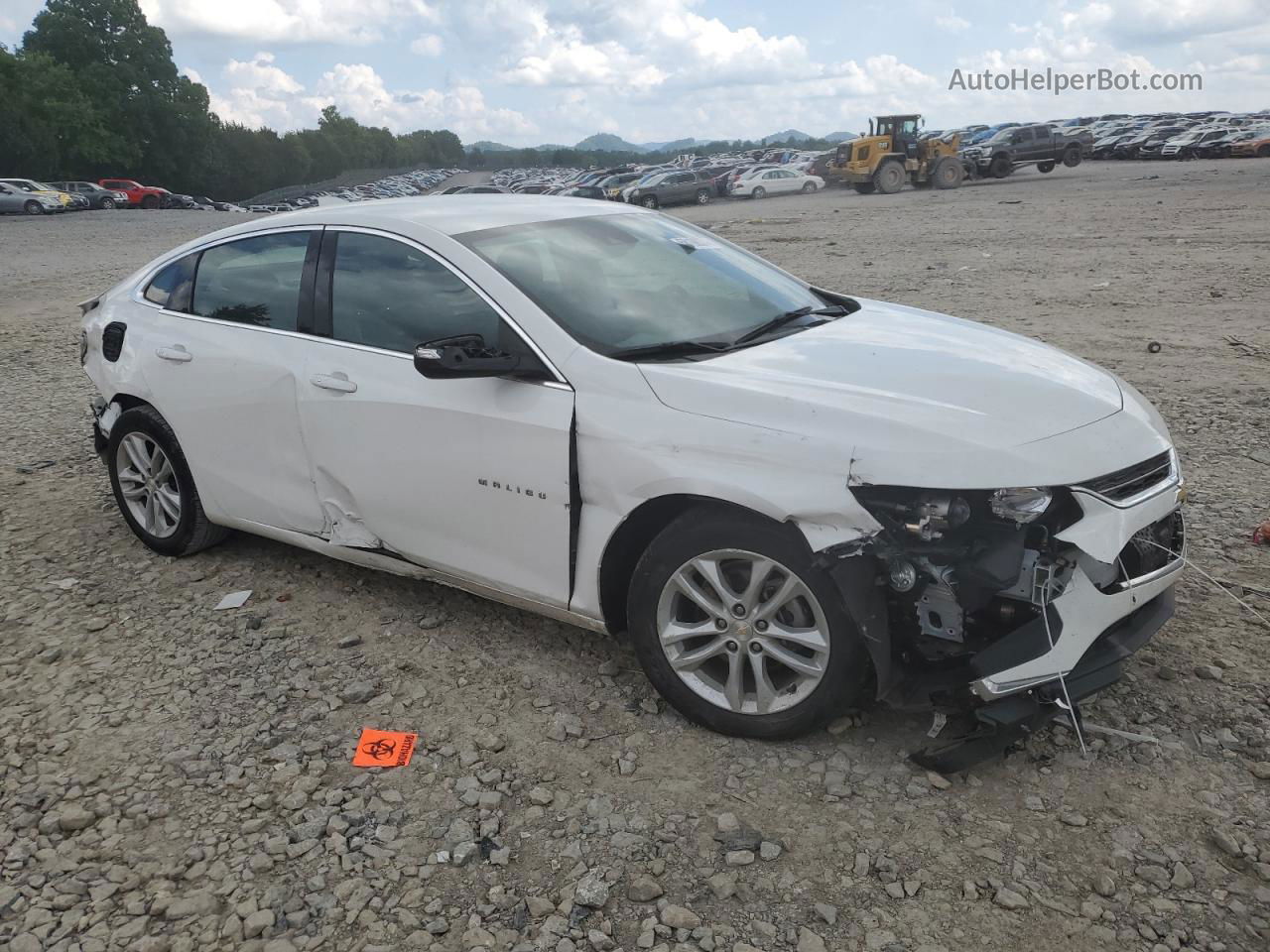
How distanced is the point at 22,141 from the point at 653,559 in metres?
72.5

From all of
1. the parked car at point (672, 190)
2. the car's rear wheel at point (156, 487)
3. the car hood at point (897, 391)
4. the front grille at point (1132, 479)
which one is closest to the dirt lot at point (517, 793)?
the car's rear wheel at point (156, 487)

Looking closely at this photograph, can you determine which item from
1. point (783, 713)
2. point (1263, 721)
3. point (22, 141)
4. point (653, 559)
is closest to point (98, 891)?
point (653, 559)

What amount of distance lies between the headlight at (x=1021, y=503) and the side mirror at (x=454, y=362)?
1.57m

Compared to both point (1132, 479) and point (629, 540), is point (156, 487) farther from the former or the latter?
point (1132, 479)

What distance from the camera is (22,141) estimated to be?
61.5 m

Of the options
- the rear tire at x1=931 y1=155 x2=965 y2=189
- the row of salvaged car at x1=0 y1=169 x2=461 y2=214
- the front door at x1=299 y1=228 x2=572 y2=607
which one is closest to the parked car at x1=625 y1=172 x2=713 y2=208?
the row of salvaged car at x1=0 y1=169 x2=461 y2=214

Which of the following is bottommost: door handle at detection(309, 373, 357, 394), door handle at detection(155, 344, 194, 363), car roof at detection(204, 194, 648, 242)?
door handle at detection(309, 373, 357, 394)

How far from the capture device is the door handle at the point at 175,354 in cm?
449

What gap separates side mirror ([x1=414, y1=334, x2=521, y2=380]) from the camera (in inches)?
129

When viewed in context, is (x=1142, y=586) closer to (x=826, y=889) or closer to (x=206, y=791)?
(x=826, y=889)

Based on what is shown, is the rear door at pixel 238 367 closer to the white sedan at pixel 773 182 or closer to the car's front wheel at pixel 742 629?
the car's front wheel at pixel 742 629

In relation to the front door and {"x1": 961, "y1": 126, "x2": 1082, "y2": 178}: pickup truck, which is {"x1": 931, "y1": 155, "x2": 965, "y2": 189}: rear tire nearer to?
{"x1": 961, "y1": 126, "x2": 1082, "y2": 178}: pickup truck

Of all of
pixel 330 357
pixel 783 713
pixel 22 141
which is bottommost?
pixel 783 713

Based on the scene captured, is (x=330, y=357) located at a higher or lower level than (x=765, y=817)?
higher
